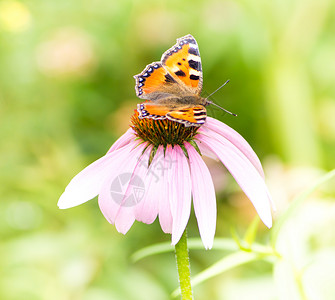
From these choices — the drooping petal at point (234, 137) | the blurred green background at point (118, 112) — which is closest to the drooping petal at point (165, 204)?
the drooping petal at point (234, 137)

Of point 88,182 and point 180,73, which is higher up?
point 180,73

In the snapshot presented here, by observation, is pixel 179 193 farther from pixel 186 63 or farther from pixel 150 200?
pixel 186 63

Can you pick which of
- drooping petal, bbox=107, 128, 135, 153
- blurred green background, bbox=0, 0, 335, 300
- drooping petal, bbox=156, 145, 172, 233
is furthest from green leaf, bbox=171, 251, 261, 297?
blurred green background, bbox=0, 0, 335, 300

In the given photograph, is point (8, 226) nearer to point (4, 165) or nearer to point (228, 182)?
point (4, 165)

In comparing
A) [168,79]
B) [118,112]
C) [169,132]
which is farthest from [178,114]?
[118,112]

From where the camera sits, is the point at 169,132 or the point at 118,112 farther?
the point at 118,112

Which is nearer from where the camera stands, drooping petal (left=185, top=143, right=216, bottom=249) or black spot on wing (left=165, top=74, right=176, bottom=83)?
drooping petal (left=185, top=143, right=216, bottom=249)

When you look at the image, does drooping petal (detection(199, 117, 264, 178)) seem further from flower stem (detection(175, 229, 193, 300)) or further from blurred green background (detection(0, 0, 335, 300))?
blurred green background (detection(0, 0, 335, 300))
